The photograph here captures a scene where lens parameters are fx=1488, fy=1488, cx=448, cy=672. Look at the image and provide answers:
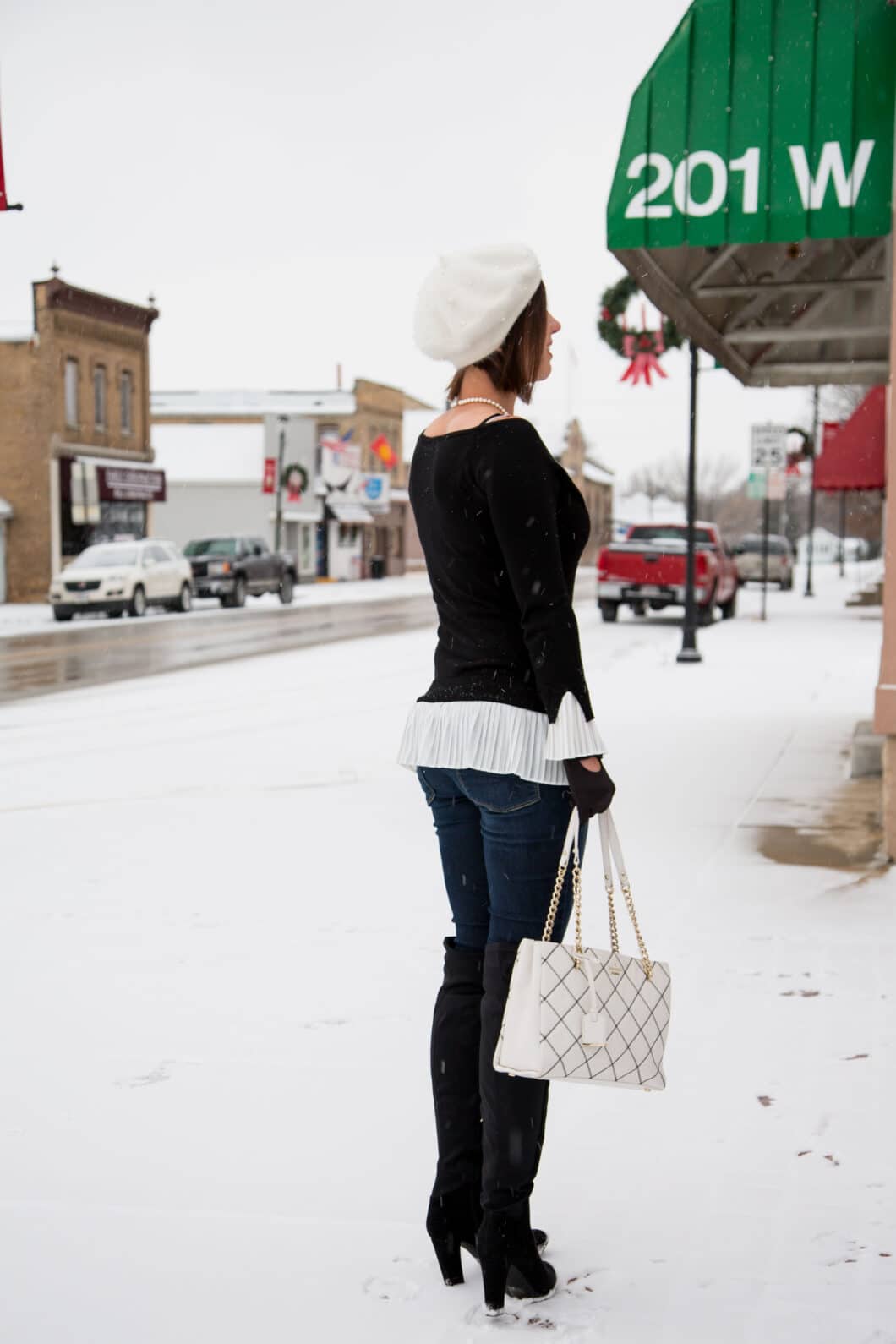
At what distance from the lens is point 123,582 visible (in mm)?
31375

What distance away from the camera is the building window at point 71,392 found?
40375 mm

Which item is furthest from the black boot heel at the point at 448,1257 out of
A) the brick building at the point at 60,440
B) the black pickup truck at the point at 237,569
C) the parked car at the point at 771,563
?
the parked car at the point at 771,563

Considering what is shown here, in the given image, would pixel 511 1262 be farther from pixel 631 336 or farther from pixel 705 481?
pixel 705 481

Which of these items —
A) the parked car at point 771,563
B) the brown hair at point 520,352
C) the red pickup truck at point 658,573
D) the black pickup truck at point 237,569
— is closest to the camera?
the brown hair at point 520,352

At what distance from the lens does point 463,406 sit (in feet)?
9.99

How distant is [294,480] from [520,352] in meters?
53.0

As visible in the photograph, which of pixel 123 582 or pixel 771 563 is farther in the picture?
pixel 771 563

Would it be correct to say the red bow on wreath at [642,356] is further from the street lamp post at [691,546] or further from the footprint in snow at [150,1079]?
the footprint in snow at [150,1079]

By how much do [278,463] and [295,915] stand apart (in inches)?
1934

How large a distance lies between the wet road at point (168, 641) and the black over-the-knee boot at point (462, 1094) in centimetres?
1268

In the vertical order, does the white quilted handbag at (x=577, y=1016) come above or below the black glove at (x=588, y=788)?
below

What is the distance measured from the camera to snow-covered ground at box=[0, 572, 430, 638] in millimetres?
30156

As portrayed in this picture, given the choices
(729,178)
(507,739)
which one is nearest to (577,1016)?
(507,739)

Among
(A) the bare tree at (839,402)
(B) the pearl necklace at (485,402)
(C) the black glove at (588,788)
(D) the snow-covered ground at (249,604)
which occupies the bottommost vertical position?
(D) the snow-covered ground at (249,604)
